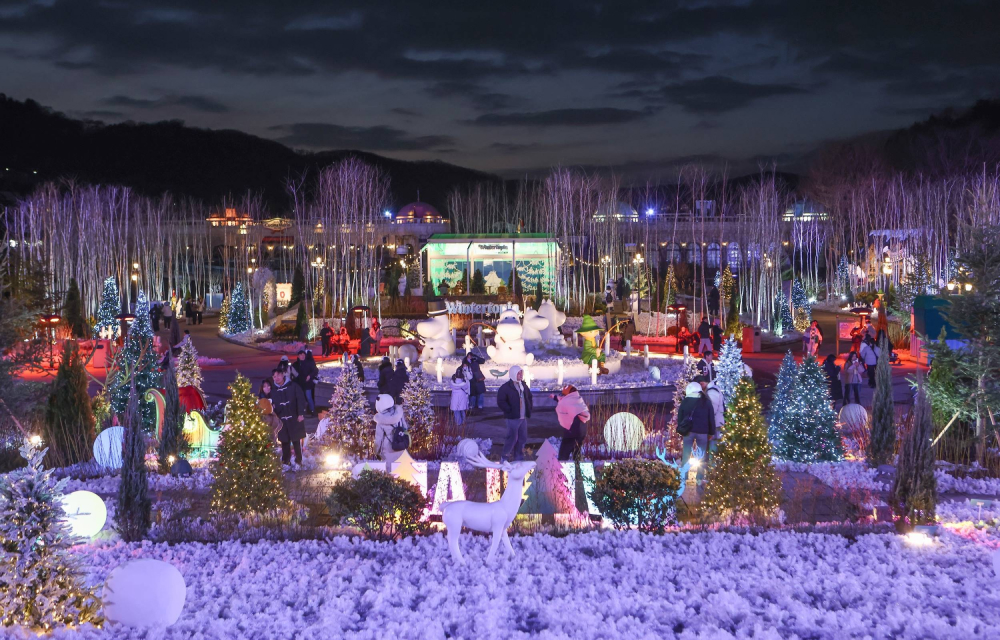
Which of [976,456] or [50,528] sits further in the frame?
[976,456]

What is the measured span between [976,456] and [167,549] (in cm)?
947

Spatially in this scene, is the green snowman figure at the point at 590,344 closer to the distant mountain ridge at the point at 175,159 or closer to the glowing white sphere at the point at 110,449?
the glowing white sphere at the point at 110,449

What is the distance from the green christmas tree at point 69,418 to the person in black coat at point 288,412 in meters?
2.83

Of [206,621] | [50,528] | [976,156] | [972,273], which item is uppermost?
[976,156]

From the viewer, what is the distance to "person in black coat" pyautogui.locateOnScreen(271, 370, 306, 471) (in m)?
10.7

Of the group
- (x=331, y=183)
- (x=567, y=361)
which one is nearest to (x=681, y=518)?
(x=567, y=361)

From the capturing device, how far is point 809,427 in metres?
11.1

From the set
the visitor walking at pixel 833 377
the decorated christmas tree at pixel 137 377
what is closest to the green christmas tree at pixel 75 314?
the decorated christmas tree at pixel 137 377

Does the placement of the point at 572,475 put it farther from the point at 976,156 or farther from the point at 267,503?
the point at 976,156

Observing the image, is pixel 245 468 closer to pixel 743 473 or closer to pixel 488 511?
pixel 488 511

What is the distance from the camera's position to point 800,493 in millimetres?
9281

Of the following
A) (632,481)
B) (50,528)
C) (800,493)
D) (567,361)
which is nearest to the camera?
(50,528)

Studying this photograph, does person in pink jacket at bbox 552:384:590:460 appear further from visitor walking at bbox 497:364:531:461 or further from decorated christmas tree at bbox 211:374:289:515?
decorated christmas tree at bbox 211:374:289:515

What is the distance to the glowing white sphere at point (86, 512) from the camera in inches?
305
